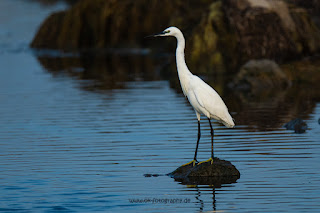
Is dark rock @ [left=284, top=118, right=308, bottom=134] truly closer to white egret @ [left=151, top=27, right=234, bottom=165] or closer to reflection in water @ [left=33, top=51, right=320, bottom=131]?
reflection in water @ [left=33, top=51, right=320, bottom=131]

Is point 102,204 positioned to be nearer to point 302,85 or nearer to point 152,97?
point 152,97

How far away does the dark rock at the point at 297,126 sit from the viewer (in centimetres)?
1678

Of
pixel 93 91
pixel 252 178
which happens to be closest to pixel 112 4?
Result: pixel 93 91

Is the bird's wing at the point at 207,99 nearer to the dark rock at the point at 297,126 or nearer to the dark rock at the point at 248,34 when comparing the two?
the dark rock at the point at 297,126

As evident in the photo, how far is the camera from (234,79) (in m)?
26.0

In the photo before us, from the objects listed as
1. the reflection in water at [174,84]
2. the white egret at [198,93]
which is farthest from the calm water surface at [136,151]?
the white egret at [198,93]

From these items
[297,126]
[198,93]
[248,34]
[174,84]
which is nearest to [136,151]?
[198,93]

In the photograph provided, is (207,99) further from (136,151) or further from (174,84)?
(174,84)

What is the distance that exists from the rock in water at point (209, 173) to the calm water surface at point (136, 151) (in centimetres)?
30

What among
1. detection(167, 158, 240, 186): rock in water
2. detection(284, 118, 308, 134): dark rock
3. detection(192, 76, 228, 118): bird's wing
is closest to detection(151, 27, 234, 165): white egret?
detection(192, 76, 228, 118): bird's wing

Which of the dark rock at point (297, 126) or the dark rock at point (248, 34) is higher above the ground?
the dark rock at point (248, 34)

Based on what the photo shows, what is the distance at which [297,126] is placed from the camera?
16875 mm

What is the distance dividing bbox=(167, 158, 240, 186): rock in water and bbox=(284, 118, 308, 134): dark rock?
4.46 m

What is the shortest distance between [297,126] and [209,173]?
482 cm
